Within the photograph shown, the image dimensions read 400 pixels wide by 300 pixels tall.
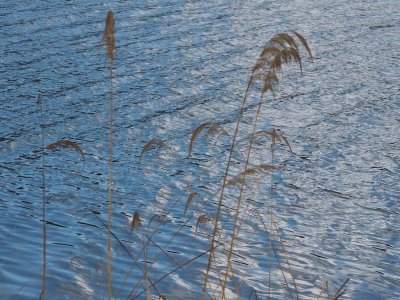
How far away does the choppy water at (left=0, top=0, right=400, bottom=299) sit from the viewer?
4.84 metres

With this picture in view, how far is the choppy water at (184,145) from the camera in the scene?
484 centimetres

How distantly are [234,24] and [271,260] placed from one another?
25.6ft

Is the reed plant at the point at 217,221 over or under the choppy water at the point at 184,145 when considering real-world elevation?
over

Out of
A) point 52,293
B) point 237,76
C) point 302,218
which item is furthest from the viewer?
point 237,76

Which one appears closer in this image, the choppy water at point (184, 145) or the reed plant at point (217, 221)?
the reed plant at point (217, 221)

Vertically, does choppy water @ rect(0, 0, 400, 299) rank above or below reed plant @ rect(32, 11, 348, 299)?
below

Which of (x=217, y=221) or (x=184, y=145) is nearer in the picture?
(x=217, y=221)

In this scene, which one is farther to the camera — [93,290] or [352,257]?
[352,257]

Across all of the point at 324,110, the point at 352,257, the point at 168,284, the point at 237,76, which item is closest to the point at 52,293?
the point at 168,284

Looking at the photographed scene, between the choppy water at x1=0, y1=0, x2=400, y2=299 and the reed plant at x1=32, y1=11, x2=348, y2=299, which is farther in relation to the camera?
the choppy water at x1=0, y1=0, x2=400, y2=299

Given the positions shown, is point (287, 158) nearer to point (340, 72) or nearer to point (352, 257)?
point (352, 257)

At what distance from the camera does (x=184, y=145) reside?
23.7 ft

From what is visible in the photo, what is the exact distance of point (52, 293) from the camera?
14.3ft

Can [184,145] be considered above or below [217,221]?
below
